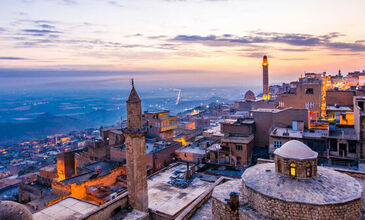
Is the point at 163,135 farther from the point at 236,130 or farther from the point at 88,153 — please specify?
the point at 236,130

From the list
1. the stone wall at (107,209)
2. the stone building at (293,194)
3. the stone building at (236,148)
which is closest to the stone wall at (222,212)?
the stone building at (293,194)

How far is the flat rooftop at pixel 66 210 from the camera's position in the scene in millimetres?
14906

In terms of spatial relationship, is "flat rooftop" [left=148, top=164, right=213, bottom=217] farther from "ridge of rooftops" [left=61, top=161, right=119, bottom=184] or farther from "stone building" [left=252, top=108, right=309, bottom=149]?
"stone building" [left=252, top=108, right=309, bottom=149]

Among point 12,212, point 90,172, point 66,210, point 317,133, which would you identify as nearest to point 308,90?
point 317,133

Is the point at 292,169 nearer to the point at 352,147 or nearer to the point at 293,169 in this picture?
the point at 293,169

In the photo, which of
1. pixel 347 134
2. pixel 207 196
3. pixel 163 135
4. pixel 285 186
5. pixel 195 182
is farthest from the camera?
pixel 163 135

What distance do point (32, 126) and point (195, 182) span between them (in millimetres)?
142519

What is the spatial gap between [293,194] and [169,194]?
A: 10705 mm

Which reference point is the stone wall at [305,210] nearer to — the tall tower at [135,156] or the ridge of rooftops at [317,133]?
the tall tower at [135,156]

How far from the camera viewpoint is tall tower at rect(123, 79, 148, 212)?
1476 centimetres

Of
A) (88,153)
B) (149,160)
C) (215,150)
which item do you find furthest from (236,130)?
(88,153)

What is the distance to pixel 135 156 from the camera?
1494cm

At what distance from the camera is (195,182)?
67.1 feet

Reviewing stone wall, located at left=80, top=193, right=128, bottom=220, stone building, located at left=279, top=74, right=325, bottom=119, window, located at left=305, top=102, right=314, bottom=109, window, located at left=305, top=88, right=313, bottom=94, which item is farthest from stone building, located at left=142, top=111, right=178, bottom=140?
stone wall, located at left=80, top=193, right=128, bottom=220
